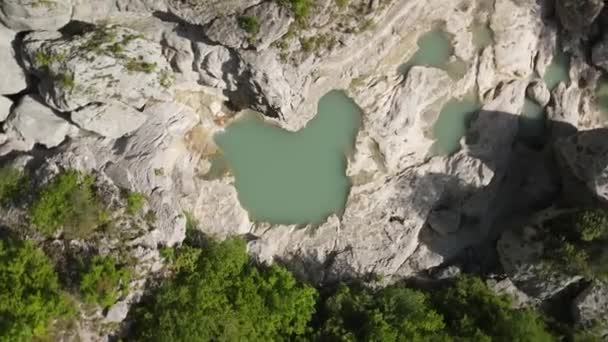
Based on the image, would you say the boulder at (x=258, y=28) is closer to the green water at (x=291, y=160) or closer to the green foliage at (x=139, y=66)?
the green foliage at (x=139, y=66)

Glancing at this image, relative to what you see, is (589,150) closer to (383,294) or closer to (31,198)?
(383,294)

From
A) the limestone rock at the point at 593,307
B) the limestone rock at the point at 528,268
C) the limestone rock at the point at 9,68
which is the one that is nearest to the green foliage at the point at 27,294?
the limestone rock at the point at 9,68

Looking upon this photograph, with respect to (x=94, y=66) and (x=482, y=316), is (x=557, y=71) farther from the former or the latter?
(x=94, y=66)

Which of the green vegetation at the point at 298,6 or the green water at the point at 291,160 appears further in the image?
the green water at the point at 291,160

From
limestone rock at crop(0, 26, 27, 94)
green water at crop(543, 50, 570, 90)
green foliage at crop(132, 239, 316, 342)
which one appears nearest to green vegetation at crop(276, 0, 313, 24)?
green foliage at crop(132, 239, 316, 342)

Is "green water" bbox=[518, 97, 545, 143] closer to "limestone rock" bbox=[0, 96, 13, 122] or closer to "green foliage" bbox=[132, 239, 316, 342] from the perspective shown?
"green foliage" bbox=[132, 239, 316, 342]

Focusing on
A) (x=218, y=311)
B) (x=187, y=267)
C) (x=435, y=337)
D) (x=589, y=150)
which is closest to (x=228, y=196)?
(x=187, y=267)

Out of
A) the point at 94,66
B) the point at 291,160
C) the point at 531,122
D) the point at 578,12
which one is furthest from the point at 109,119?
the point at 578,12
